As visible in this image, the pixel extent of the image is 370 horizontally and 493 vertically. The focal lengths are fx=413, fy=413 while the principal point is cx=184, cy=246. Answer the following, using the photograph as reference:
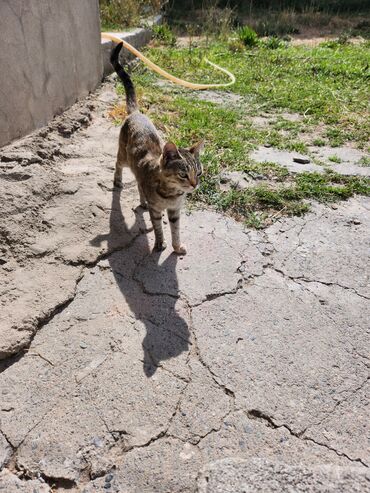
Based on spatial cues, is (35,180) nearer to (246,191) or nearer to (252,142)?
(246,191)

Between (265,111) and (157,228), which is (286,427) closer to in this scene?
(157,228)

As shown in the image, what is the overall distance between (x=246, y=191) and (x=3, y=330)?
2.38m

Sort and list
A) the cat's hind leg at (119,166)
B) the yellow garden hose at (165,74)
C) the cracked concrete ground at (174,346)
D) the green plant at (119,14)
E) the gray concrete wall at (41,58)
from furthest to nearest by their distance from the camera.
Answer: the green plant at (119,14) → the yellow garden hose at (165,74) → the cat's hind leg at (119,166) → the gray concrete wall at (41,58) → the cracked concrete ground at (174,346)

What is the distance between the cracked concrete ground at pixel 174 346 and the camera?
195 centimetres

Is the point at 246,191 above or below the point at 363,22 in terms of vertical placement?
below

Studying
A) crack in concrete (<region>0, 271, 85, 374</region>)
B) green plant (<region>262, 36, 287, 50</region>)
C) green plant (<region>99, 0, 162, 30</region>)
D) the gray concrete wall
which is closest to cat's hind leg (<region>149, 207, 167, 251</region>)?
crack in concrete (<region>0, 271, 85, 374</region>)

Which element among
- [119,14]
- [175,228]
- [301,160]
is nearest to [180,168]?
[175,228]

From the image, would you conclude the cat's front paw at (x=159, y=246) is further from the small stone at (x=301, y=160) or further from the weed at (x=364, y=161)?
the weed at (x=364, y=161)

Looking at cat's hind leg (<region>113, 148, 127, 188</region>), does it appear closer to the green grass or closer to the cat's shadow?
the cat's shadow

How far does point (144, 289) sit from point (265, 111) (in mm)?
3834

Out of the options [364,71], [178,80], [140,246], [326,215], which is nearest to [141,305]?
[140,246]

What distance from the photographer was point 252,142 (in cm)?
480

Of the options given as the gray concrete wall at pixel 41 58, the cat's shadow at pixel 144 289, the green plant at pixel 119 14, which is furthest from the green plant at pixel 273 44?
the cat's shadow at pixel 144 289

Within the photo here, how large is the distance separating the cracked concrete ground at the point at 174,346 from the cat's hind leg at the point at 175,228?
76 millimetres
